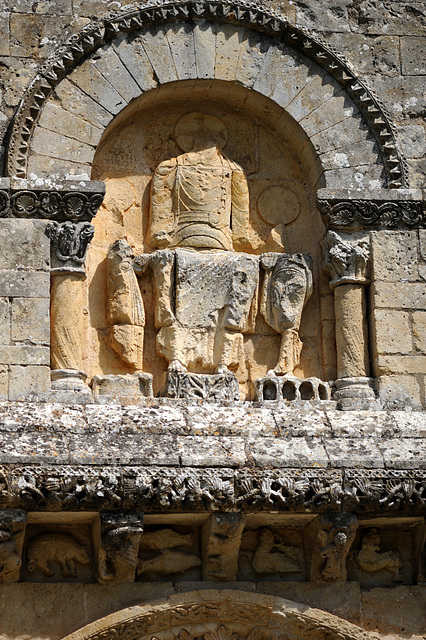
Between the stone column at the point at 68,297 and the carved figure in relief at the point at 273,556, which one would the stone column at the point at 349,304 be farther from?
the stone column at the point at 68,297

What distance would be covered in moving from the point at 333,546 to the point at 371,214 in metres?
2.41

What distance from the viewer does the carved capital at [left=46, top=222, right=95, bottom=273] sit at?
927 centimetres

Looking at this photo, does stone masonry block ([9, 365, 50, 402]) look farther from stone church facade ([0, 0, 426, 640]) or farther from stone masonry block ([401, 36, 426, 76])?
stone masonry block ([401, 36, 426, 76])

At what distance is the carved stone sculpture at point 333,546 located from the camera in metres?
8.60

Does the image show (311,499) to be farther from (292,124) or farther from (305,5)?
(305,5)

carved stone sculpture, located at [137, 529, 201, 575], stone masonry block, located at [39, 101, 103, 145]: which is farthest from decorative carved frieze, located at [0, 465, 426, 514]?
stone masonry block, located at [39, 101, 103, 145]

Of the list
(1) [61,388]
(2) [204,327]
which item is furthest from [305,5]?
(1) [61,388]

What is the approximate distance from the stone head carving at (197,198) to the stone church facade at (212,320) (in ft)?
0.05

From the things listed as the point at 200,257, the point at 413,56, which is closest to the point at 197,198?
the point at 200,257

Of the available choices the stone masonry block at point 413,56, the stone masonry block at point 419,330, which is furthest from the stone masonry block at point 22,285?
the stone masonry block at point 413,56

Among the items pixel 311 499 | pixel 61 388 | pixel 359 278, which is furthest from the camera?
pixel 359 278

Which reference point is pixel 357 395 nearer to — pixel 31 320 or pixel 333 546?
pixel 333 546

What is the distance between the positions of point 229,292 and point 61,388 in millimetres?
1366

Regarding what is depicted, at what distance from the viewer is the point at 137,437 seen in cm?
855
